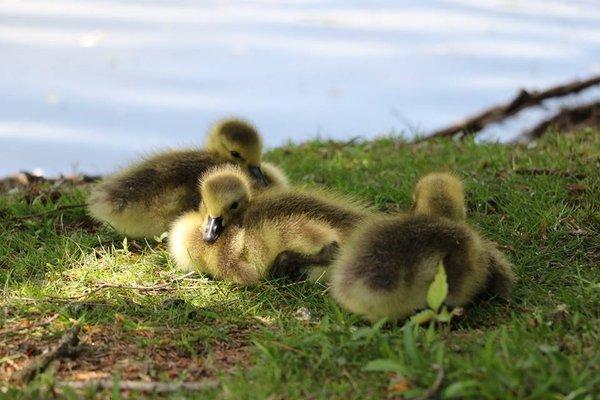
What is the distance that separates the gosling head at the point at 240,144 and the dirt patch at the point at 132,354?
1.28 meters

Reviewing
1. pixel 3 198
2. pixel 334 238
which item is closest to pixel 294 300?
pixel 334 238

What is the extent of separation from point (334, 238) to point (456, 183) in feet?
1.55

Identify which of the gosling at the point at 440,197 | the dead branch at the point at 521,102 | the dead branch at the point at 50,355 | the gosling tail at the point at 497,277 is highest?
the gosling at the point at 440,197

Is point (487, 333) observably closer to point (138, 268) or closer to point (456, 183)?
point (456, 183)

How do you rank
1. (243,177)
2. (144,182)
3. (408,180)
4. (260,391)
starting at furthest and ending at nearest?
(408,180), (144,182), (243,177), (260,391)

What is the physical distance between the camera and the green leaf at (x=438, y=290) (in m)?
2.66

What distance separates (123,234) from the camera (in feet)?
13.3

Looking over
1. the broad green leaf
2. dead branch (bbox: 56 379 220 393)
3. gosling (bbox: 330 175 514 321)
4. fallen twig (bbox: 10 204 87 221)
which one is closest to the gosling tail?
gosling (bbox: 330 175 514 321)

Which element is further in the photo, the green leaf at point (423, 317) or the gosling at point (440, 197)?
the gosling at point (440, 197)

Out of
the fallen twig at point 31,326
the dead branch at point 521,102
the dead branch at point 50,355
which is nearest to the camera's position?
the dead branch at point 50,355

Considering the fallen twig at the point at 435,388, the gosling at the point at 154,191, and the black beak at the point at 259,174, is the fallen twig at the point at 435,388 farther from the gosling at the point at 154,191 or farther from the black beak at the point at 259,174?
the black beak at the point at 259,174

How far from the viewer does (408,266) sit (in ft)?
9.36

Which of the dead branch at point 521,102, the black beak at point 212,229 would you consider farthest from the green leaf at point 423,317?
the dead branch at point 521,102

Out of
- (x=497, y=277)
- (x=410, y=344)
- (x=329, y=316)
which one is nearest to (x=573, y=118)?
(x=497, y=277)
